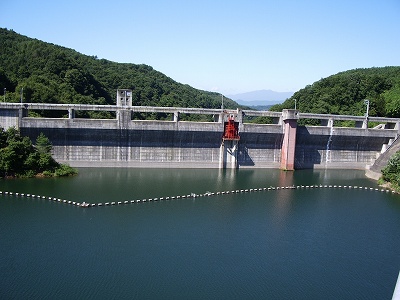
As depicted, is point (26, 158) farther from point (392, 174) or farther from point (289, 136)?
point (392, 174)

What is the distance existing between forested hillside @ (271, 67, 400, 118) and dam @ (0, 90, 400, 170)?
9.38m

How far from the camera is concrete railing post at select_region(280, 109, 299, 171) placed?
105 ft

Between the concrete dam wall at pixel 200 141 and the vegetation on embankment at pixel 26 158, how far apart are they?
2.18 m

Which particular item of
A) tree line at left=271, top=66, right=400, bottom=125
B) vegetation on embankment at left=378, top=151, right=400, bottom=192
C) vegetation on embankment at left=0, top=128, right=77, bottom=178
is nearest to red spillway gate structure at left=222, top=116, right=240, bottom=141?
vegetation on embankment at left=378, top=151, right=400, bottom=192

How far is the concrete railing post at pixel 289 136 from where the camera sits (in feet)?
105

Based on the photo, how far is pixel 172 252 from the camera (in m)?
16.4

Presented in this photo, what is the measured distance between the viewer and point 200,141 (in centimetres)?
3216

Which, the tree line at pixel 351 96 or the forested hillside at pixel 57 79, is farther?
the tree line at pixel 351 96

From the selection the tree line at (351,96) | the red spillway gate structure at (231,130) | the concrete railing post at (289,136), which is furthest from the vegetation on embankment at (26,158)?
the tree line at (351,96)

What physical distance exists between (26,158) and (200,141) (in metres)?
12.2

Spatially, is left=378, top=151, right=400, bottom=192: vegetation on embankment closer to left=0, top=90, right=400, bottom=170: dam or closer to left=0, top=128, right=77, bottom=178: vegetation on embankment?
left=0, top=90, right=400, bottom=170: dam

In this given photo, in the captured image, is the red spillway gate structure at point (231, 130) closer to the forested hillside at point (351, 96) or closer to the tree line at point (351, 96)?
the tree line at point (351, 96)

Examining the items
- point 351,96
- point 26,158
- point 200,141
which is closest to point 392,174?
point 200,141

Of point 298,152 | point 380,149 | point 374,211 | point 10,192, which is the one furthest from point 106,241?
point 380,149
